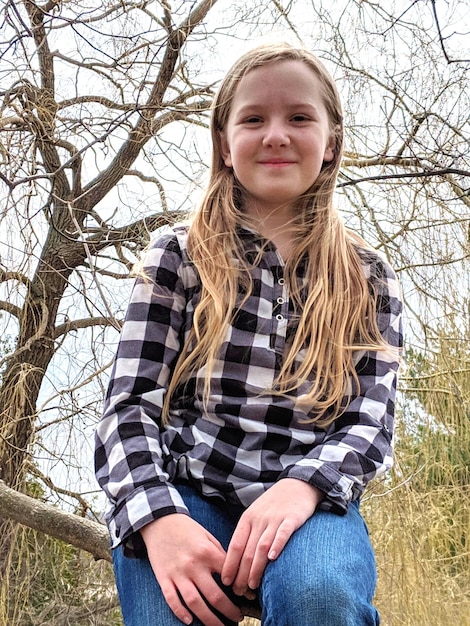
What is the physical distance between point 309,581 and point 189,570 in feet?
0.37

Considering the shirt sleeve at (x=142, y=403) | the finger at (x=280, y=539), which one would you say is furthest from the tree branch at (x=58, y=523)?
the finger at (x=280, y=539)

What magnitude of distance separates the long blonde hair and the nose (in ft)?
0.26

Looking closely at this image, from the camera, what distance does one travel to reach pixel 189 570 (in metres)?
0.69

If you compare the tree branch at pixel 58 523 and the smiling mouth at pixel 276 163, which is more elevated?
the smiling mouth at pixel 276 163

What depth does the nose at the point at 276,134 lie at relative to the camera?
887mm

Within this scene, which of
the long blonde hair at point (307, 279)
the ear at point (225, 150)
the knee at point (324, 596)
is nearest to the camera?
the knee at point (324, 596)

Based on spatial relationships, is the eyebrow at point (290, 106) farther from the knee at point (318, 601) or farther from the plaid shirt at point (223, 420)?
the knee at point (318, 601)

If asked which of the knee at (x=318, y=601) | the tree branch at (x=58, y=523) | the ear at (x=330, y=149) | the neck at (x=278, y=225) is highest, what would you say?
the ear at (x=330, y=149)

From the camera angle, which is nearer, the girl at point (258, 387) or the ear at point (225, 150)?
the girl at point (258, 387)

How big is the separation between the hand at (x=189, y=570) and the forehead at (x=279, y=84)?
0.49 metres

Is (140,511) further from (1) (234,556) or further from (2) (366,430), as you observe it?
(2) (366,430)

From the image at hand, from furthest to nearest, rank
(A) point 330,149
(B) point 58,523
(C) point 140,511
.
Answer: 1. (B) point 58,523
2. (A) point 330,149
3. (C) point 140,511

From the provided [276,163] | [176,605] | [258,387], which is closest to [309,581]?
[176,605]

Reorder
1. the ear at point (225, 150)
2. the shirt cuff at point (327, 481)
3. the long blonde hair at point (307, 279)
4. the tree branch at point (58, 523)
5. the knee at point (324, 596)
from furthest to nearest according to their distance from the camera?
the tree branch at point (58, 523)
the ear at point (225, 150)
the long blonde hair at point (307, 279)
the shirt cuff at point (327, 481)
the knee at point (324, 596)
